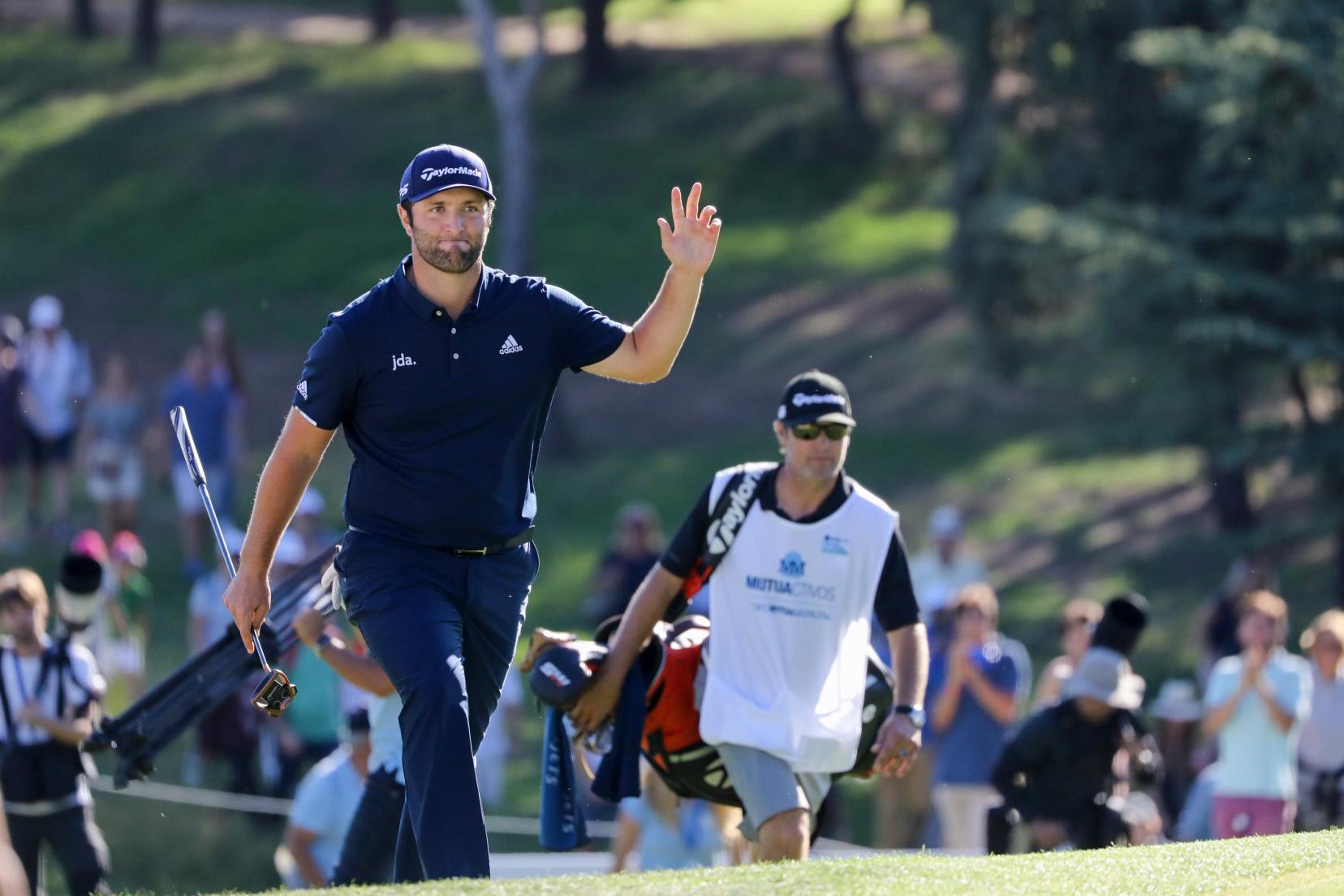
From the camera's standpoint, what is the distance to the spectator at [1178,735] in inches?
500

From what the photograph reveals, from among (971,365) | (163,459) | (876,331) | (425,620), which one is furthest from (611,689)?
(876,331)

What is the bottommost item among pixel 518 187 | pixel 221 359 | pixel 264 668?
pixel 264 668

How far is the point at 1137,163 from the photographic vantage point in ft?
68.0

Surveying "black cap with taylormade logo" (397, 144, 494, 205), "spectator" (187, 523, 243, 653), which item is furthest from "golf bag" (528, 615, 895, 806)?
"spectator" (187, 523, 243, 653)

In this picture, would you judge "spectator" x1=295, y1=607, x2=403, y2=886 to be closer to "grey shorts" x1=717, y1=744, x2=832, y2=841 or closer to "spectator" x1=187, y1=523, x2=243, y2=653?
"grey shorts" x1=717, y1=744, x2=832, y2=841

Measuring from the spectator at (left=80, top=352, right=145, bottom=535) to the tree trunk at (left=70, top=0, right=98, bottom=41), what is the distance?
934 inches

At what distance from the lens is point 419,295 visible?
5961mm

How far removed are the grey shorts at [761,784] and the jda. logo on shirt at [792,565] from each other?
1.92 feet

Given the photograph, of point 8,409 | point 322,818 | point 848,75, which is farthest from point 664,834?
point 848,75

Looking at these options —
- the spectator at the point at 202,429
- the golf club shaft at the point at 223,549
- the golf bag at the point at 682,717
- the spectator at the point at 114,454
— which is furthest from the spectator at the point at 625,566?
the golf club shaft at the point at 223,549

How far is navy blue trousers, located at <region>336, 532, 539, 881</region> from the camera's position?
568cm

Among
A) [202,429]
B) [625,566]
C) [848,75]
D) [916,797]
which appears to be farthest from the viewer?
[848,75]

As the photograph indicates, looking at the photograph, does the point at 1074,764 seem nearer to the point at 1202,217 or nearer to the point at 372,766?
the point at 372,766

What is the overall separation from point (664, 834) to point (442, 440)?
5.04 meters
